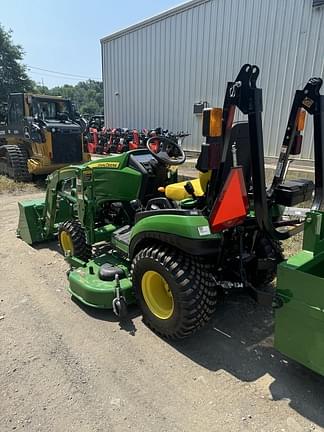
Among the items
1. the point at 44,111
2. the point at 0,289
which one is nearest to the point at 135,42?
the point at 44,111

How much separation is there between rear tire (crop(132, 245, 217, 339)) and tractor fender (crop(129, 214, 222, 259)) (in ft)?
0.40

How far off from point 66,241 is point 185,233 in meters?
2.25

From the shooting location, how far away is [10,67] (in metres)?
32.1

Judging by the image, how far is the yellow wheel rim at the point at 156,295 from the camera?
2.78 m

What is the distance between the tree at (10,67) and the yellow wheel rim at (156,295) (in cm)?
3343

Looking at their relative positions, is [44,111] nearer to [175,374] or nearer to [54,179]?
[54,179]

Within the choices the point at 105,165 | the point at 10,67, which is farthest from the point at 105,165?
the point at 10,67

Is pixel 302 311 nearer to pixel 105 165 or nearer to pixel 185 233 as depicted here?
pixel 185 233

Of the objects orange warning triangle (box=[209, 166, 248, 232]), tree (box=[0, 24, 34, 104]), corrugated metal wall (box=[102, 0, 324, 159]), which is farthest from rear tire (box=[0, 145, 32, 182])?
tree (box=[0, 24, 34, 104])

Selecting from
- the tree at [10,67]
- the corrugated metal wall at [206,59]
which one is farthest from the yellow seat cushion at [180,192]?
the tree at [10,67]

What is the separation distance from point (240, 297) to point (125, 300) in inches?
45.9

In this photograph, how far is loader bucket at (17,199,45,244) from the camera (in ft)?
15.5

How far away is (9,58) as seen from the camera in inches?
1261

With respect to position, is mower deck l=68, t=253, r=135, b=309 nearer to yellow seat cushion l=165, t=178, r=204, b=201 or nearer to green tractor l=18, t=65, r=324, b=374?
green tractor l=18, t=65, r=324, b=374
